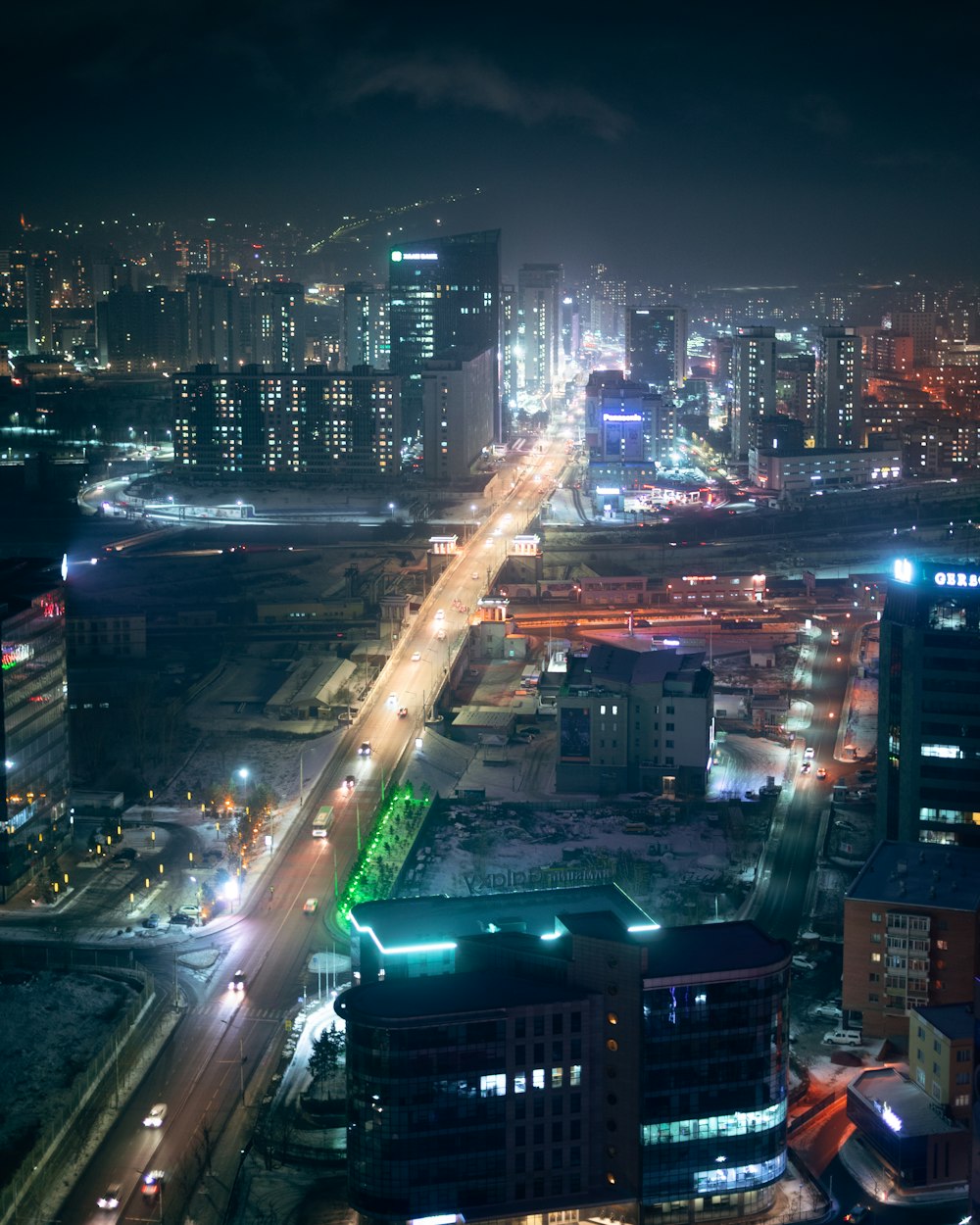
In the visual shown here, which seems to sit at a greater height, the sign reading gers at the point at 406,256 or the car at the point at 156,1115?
the sign reading gers at the point at 406,256

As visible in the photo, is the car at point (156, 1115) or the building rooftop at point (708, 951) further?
the car at point (156, 1115)

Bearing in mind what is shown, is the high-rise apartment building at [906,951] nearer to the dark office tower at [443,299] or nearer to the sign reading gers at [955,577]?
the sign reading gers at [955,577]

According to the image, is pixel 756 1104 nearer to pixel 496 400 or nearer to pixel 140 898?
pixel 140 898

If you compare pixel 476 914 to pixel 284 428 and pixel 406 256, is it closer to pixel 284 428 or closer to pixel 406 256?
pixel 284 428

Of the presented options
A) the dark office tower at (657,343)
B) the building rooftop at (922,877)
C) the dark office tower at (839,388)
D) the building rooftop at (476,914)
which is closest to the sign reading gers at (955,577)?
the building rooftop at (922,877)

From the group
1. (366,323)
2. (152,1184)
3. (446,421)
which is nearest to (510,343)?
(366,323)
